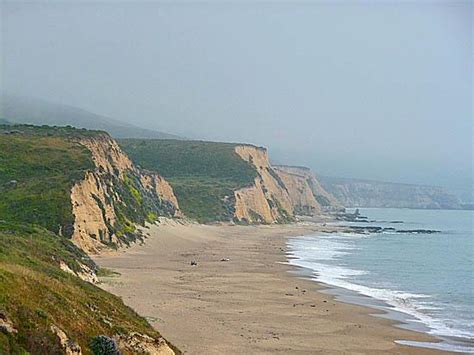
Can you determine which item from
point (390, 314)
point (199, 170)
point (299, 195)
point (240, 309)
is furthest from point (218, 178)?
point (240, 309)

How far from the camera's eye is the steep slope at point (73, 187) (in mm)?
33656

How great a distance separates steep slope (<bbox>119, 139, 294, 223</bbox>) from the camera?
85.9m

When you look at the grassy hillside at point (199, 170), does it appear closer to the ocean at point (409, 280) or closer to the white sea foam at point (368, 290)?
the ocean at point (409, 280)

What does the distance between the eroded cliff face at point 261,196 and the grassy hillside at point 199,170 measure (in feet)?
5.32

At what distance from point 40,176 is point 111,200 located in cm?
499

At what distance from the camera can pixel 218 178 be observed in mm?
103188

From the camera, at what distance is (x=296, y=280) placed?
31.6 m

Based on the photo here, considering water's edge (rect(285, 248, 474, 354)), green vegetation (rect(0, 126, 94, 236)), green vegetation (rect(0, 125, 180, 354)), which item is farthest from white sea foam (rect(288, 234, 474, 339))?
green vegetation (rect(0, 126, 94, 236))

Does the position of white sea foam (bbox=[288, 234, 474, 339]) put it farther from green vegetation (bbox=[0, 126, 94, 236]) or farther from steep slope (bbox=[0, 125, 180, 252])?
green vegetation (bbox=[0, 126, 94, 236])

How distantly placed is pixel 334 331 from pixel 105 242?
68.1 ft

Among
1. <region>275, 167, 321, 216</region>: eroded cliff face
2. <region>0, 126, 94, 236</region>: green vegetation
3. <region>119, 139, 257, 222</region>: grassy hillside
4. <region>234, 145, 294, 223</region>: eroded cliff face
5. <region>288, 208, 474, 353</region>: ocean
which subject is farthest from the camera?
<region>275, 167, 321, 216</region>: eroded cliff face

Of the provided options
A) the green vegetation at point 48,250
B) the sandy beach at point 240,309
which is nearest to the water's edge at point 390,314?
the sandy beach at point 240,309

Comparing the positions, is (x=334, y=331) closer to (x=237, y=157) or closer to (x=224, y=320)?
(x=224, y=320)

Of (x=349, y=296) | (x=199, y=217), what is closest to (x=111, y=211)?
(x=349, y=296)
